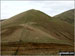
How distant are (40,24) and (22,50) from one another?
29.9 ft

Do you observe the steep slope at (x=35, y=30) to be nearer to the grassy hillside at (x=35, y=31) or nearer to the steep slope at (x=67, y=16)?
the grassy hillside at (x=35, y=31)

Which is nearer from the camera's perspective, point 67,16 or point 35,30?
point 35,30

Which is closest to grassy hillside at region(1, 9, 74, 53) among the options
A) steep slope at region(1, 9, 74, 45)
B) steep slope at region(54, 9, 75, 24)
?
steep slope at region(1, 9, 74, 45)

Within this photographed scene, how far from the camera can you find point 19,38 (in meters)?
28.9

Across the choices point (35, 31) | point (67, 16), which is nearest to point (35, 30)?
point (35, 31)

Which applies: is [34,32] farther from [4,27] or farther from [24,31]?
[4,27]

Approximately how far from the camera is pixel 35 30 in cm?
3134

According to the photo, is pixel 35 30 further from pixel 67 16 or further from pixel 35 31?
pixel 67 16

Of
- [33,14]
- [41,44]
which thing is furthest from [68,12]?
[41,44]

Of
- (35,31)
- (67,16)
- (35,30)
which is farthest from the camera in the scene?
(67,16)

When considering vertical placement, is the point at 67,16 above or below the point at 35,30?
below

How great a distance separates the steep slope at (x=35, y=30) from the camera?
95.8ft

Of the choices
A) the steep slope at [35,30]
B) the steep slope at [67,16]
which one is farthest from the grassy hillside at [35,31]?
the steep slope at [67,16]

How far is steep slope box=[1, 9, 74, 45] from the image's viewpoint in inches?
1149
